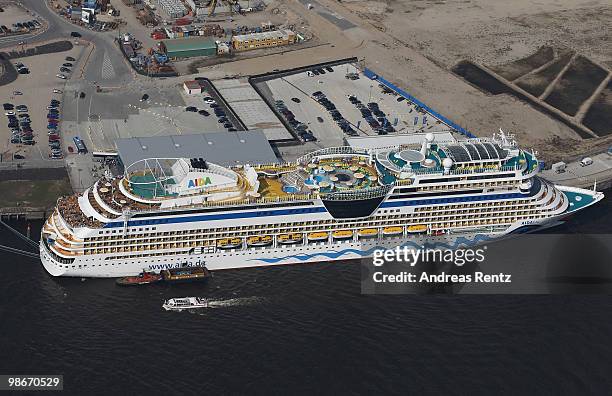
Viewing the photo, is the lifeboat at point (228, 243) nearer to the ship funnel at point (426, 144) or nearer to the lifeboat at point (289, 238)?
the lifeboat at point (289, 238)

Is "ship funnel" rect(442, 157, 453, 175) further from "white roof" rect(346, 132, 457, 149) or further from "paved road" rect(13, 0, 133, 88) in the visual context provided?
"paved road" rect(13, 0, 133, 88)

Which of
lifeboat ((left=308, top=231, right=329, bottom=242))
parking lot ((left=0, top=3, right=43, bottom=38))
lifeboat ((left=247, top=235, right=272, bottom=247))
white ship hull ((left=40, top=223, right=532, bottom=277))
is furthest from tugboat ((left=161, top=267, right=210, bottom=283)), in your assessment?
parking lot ((left=0, top=3, right=43, bottom=38))

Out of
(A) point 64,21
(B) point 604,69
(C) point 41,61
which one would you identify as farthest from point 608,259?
(A) point 64,21

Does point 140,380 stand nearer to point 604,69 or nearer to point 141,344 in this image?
point 141,344

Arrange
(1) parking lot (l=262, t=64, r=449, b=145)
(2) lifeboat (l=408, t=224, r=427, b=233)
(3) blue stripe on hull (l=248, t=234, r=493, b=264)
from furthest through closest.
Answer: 1. (1) parking lot (l=262, t=64, r=449, b=145)
2. (2) lifeboat (l=408, t=224, r=427, b=233)
3. (3) blue stripe on hull (l=248, t=234, r=493, b=264)

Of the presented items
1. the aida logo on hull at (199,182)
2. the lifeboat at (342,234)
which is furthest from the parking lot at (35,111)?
the lifeboat at (342,234)

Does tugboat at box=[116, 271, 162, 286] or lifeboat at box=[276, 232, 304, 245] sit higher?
lifeboat at box=[276, 232, 304, 245]

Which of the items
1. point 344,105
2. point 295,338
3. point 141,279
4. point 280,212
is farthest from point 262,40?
point 295,338
